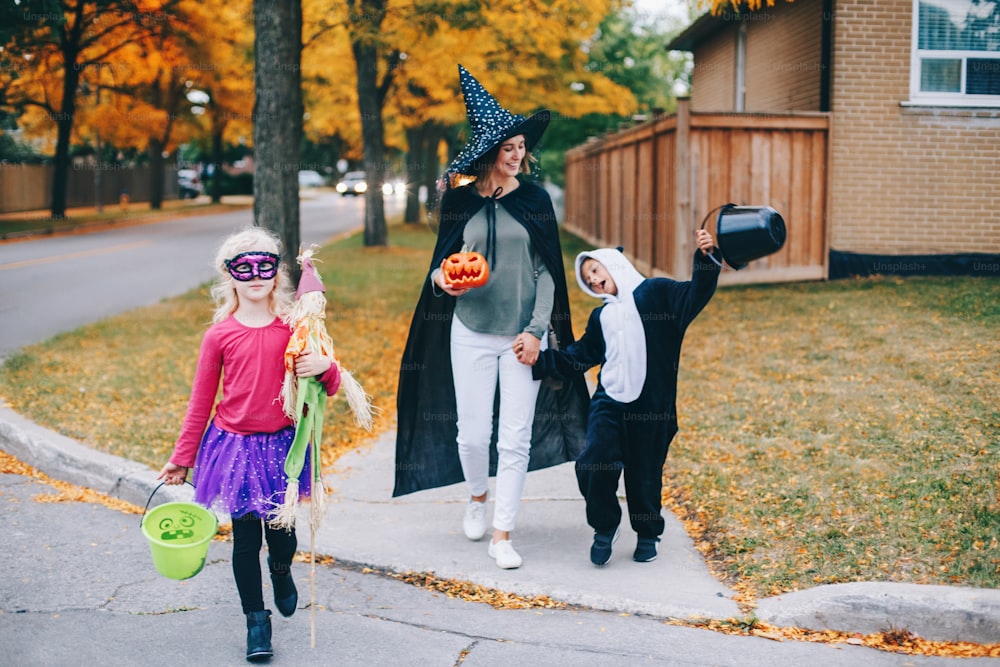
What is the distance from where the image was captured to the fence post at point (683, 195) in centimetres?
1252

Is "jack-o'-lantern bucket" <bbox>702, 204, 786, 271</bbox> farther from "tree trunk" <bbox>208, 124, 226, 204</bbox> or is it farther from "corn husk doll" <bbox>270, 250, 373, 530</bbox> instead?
"tree trunk" <bbox>208, 124, 226, 204</bbox>

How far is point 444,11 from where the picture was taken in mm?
13930

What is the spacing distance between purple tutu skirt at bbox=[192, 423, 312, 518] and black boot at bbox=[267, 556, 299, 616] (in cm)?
33

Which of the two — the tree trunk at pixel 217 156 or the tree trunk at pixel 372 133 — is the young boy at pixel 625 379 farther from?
the tree trunk at pixel 217 156

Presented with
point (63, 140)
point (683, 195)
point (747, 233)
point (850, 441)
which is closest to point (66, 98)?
point (63, 140)

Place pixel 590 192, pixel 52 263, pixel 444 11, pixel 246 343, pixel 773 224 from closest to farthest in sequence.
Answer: pixel 246 343, pixel 773 224, pixel 444 11, pixel 52 263, pixel 590 192

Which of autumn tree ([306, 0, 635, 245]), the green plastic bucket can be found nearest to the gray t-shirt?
the green plastic bucket

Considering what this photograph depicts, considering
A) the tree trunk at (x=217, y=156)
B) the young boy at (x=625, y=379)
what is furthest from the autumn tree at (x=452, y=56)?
the tree trunk at (x=217, y=156)

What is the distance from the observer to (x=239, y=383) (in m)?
3.92

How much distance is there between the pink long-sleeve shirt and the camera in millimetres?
3910

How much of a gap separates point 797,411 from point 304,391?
172 inches

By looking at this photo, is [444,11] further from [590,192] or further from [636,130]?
[590,192]

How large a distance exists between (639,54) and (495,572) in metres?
30.6

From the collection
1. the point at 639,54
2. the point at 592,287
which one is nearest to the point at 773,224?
the point at 592,287
